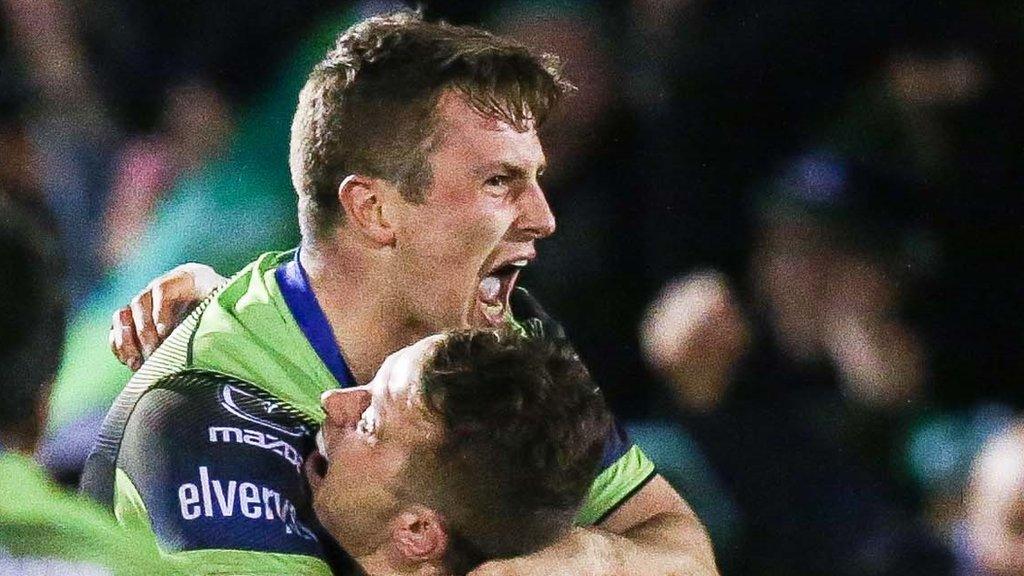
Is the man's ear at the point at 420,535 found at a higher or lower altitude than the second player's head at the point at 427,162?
lower

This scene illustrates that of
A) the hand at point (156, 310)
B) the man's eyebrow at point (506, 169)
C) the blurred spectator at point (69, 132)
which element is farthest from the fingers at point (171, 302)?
the man's eyebrow at point (506, 169)

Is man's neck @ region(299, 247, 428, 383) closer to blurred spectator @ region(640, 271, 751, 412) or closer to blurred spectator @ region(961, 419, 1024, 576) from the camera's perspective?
blurred spectator @ region(640, 271, 751, 412)

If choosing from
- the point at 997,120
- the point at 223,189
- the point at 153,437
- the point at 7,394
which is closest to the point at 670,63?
the point at 997,120

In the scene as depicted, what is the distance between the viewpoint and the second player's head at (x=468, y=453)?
134cm

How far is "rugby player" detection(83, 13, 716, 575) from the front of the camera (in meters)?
1.41

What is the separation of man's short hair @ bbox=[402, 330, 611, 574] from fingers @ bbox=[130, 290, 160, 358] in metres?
0.36

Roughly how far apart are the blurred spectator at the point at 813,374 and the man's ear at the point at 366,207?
1.10ft

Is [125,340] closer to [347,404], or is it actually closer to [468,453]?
[347,404]

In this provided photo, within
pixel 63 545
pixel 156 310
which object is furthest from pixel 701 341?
pixel 63 545

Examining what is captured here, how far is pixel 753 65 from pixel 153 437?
29.6 inches

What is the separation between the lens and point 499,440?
1.35 m

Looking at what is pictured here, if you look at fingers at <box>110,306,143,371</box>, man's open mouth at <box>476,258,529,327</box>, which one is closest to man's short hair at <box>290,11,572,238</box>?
man's open mouth at <box>476,258,529,327</box>

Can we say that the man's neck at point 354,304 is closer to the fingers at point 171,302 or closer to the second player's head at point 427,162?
the second player's head at point 427,162

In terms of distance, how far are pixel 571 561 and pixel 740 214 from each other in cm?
47
